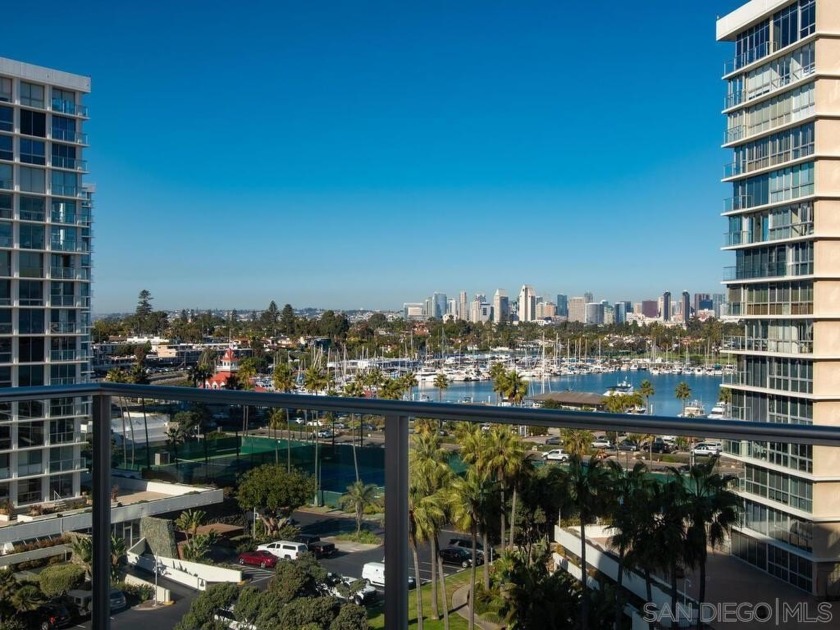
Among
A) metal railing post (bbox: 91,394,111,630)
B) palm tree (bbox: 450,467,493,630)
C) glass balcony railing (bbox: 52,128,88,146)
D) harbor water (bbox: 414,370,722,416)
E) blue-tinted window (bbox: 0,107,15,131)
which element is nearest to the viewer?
palm tree (bbox: 450,467,493,630)

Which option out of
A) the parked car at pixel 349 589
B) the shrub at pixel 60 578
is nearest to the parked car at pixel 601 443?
the parked car at pixel 349 589

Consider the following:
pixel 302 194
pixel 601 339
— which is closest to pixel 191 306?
pixel 302 194

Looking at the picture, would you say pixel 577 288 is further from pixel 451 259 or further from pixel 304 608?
pixel 304 608

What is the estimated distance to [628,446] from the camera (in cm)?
152

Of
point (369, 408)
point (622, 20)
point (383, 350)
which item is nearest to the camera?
point (369, 408)

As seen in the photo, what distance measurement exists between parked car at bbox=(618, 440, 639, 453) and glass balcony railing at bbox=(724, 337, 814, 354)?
2980 centimetres

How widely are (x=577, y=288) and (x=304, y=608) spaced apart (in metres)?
66.9

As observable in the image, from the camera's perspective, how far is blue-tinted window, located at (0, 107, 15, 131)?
86.2 feet

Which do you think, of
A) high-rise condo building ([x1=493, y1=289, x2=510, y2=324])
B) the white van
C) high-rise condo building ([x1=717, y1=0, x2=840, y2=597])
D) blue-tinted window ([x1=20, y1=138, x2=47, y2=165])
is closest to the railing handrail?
the white van

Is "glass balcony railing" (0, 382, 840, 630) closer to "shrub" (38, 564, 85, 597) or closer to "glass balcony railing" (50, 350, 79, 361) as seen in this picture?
"shrub" (38, 564, 85, 597)

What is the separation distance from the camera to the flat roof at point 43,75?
2595cm

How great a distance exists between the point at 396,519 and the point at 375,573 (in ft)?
0.52

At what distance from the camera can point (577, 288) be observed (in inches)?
2640

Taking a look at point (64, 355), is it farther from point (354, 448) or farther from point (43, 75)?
point (354, 448)
